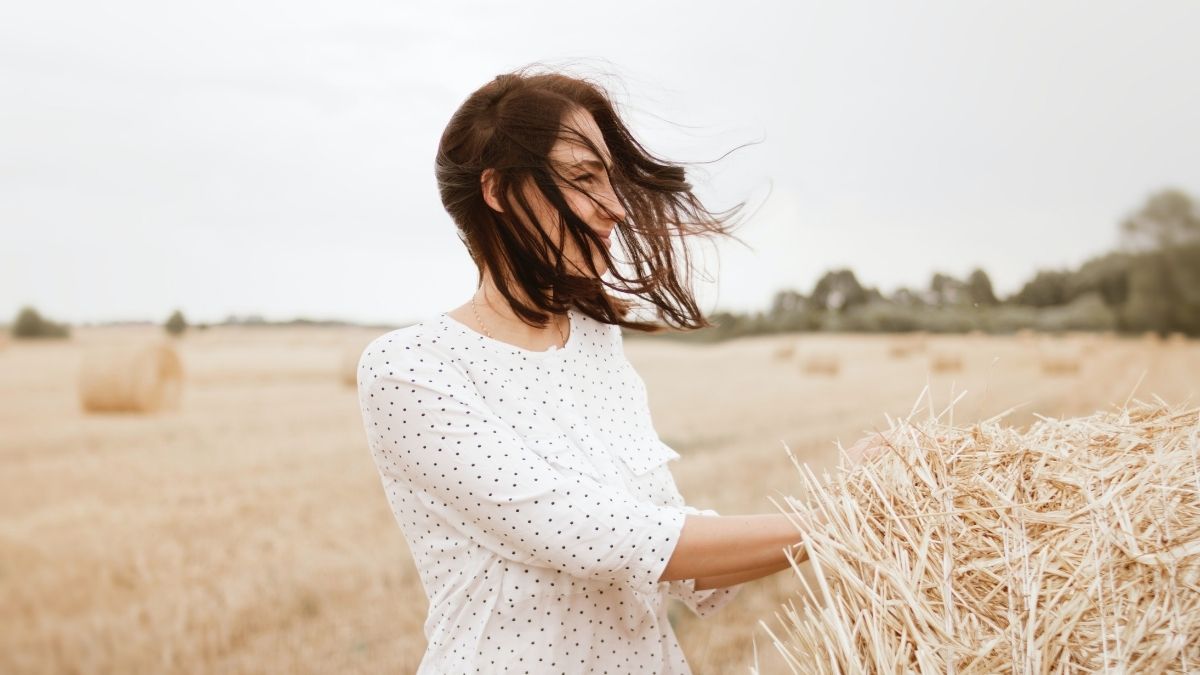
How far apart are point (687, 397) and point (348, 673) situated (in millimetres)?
6926

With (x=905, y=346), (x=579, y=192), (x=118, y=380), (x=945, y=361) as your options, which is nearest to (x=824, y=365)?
(x=945, y=361)

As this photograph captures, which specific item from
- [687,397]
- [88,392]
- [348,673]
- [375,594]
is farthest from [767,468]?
[88,392]

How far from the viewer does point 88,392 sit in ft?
19.6

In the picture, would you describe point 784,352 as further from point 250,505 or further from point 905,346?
point 250,505

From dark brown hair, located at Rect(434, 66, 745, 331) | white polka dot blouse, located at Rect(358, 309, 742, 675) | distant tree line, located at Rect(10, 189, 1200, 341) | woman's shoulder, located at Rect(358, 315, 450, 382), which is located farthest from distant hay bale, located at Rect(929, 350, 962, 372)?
woman's shoulder, located at Rect(358, 315, 450, 382)

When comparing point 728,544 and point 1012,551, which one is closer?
point 1012,551

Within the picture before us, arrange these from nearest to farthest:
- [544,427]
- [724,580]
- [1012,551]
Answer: [1012,551], [544,427], [724,580]

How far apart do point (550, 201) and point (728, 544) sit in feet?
A: 2.03

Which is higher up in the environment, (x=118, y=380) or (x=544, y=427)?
(x=544, y=427)

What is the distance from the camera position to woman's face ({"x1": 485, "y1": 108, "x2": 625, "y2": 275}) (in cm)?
145

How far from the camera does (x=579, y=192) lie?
1454 mm

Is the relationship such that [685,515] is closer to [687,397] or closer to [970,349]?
[687,397]

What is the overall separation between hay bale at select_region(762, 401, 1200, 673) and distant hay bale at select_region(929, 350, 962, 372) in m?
10.8

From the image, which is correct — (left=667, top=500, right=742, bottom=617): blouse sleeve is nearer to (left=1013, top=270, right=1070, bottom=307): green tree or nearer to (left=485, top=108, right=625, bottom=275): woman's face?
(left=485, top=108, right=625, bottom=275): woman's face
